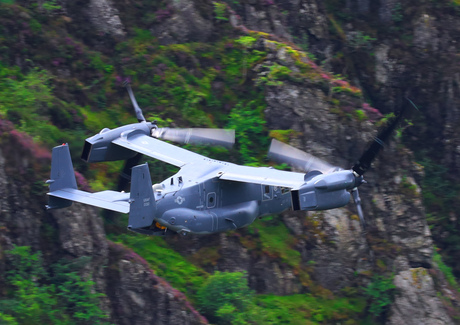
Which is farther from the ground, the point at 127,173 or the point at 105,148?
the point at 105,148

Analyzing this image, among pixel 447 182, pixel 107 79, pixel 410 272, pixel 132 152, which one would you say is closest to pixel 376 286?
pixel 410 272

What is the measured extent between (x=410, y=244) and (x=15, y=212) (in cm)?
2188

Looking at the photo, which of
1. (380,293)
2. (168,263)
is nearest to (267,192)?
(168,263)

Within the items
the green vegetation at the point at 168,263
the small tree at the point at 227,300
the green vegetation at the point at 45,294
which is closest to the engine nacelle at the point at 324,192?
the small tree at the point at 227,300

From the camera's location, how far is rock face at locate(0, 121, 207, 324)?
3544cm

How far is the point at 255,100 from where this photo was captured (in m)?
46.6

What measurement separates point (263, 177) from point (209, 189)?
239 cm

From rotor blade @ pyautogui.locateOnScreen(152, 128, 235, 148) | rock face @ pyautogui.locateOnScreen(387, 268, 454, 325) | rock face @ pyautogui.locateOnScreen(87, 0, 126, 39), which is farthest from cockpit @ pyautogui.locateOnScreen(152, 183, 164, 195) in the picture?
rock face @ pyautogui.locateOnScreen(87, 0, 126, 39)

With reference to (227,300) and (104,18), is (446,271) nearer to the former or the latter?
(227,300)

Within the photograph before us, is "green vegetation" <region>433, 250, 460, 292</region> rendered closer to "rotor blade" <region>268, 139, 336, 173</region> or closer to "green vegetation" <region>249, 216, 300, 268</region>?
"green vegetation" <region>249, 216, 300, 268</region>

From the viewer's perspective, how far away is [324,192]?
31031 millimetres

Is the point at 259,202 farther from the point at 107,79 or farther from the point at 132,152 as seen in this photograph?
the point at 107,79

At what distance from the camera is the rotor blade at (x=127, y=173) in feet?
119

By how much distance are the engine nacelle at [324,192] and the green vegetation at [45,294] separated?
10451mm
